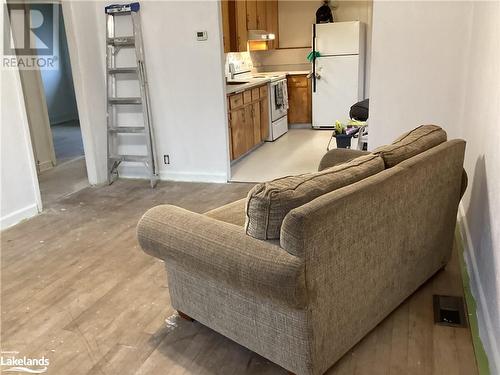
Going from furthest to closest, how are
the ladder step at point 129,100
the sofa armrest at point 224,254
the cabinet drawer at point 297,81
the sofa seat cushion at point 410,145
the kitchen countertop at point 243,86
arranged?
1. the cabinet drawer at point 297,81
2. the kitchen countertop at point 243,86
3. the ladder step at point 129,100
4. the sofa seat cushion at point 410,145
5. the sofa armrest at point 224,254

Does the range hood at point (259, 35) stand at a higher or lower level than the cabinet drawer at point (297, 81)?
higher

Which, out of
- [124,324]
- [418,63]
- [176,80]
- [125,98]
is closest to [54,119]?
[125,98]

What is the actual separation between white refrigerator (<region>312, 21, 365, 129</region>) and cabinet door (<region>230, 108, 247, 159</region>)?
6.62ft

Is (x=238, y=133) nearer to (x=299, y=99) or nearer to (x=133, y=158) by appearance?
(x=133, y=158)

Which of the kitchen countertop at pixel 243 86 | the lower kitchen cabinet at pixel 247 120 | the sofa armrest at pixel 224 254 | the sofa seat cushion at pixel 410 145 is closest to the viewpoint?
the sofa armrest at pixel 224 254

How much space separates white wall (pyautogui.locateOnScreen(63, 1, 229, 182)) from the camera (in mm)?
4152

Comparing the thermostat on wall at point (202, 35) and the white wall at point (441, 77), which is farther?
the thermostat on wall at point (202, 35)

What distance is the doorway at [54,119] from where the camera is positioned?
4801 mm

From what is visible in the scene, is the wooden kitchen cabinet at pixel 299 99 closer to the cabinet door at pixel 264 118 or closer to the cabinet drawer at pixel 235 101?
the cabinet door at pixel 264 118

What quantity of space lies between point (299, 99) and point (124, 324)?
5.46 meters

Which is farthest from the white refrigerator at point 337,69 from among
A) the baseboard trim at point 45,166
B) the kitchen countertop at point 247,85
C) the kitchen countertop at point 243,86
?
the baseboard trim at point 45,166

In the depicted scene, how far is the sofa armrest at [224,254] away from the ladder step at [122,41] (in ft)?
9.52

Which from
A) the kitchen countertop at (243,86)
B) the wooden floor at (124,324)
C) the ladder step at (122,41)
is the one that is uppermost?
the ladder step at (122,41)

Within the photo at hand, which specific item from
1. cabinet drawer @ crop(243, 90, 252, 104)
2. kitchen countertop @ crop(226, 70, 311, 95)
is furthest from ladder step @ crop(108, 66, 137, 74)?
cabinet drawer @ crop(243, 90, 252, 104)
